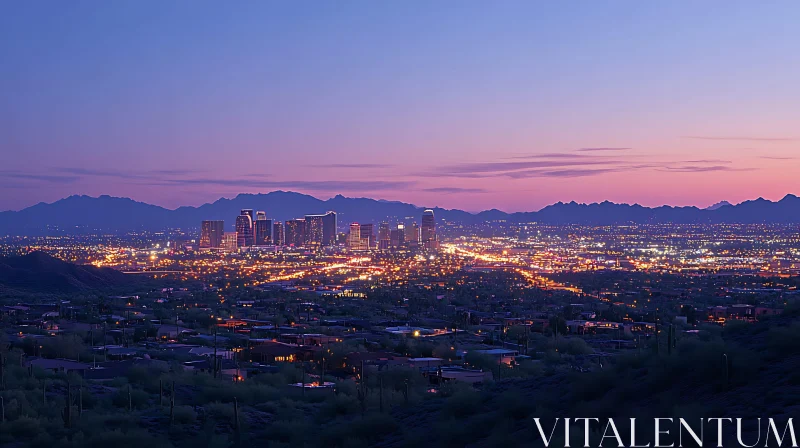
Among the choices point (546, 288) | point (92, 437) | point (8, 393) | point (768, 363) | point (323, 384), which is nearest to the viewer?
point (768, 363)

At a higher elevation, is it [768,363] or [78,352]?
[768,363]

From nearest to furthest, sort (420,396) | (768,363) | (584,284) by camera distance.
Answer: (768,363), (420,396), (584,284)

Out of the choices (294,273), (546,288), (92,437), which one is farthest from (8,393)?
(294,273)

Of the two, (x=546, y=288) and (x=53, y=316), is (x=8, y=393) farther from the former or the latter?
(x=546, y=288)

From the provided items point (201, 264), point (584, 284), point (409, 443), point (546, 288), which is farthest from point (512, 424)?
point (201, 264)

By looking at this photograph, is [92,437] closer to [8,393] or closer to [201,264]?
[8,393]

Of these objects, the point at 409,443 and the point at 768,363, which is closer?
the point at 768,363
